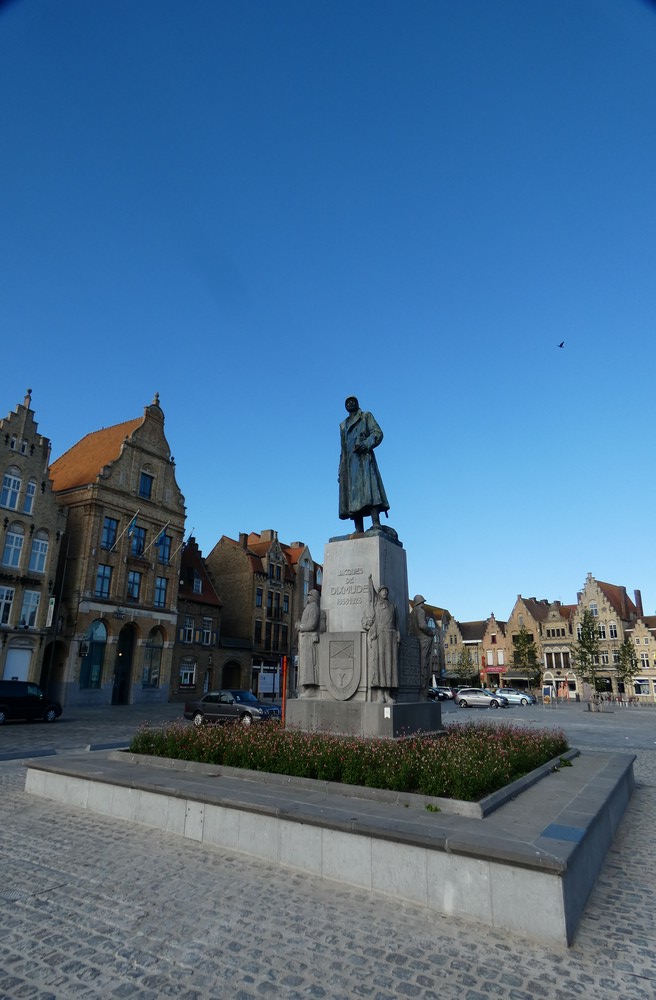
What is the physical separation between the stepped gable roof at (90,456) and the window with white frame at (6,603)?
8.49 m

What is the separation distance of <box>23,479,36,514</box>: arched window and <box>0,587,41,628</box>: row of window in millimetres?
4641

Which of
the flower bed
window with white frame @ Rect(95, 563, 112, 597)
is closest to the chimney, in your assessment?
window with white frame @ Rect(95, 563, 112, 597)

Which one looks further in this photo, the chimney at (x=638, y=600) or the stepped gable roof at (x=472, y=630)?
the stepped gable roof at (x=472, y=630)

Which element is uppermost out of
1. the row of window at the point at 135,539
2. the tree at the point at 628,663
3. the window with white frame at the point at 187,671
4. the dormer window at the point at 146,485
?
the dormer window at the point at 146,485

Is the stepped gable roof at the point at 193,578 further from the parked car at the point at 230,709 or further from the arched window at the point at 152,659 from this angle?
the parked car at the point at 230,709

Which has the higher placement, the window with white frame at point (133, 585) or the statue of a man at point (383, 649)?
the window with white frame at point (133, 585)

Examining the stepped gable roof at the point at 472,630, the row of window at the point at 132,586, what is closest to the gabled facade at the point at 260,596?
the row of window at the point at 132,586

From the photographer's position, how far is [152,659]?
4203 centimetres

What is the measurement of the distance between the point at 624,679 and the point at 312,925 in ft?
243

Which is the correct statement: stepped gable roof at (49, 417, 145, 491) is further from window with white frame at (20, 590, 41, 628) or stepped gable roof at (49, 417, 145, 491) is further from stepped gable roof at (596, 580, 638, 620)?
stepped gable roof at (596, 580, 638, 620)

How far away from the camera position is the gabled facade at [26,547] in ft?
110

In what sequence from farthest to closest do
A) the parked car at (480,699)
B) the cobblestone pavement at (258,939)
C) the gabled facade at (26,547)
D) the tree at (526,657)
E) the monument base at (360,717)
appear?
the tree at (526,657) → the parked car at (480,699) → the gabled facade at (26,547) → the monument base at (360,717) → the cobblestone pavement at (258,939)

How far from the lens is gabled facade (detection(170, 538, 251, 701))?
45.4 metres

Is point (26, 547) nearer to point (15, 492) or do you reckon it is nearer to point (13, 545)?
point (13, 545)
